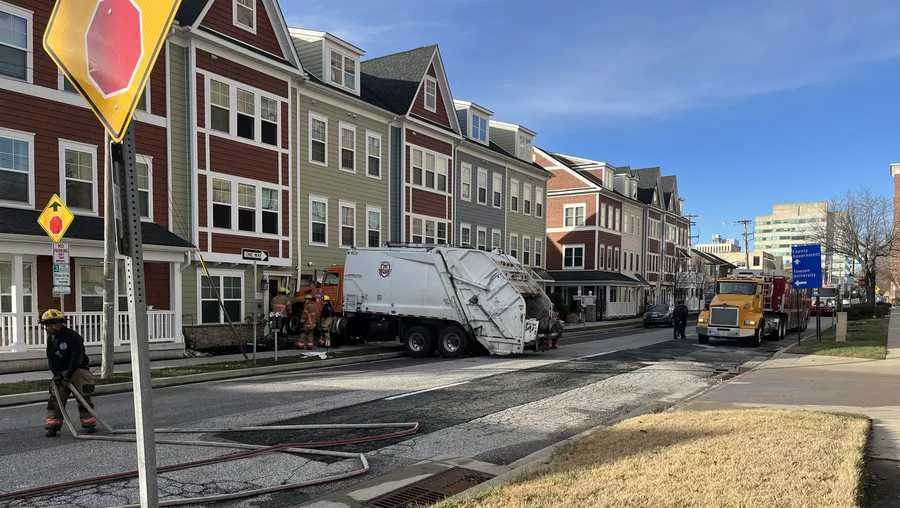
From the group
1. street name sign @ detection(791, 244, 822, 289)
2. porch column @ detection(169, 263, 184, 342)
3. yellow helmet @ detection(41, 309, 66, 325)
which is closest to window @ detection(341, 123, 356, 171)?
porch column @ detection(169, 263, 184, 342)

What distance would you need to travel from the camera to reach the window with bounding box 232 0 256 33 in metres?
20.4

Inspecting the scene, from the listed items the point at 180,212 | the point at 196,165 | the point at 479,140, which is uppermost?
the point at 479,140

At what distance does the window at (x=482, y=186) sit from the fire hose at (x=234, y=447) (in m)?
26.5

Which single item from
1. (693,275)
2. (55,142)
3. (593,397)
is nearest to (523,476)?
(593,397)

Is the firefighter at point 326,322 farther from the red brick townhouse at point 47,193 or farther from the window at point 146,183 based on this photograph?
the window at point 146,183

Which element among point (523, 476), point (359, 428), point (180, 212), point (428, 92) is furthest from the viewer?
point (428, 92)

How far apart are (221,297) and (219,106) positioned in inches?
247

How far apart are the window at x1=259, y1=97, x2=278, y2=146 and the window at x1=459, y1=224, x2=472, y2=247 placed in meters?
13.2

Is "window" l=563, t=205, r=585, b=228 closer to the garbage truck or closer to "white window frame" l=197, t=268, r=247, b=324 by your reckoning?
the garbage truck

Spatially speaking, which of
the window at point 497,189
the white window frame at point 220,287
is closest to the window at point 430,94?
the window at point 497,189

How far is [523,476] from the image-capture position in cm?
562

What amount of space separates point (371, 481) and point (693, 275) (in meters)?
66.1

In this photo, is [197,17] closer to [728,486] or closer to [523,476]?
[523,476]

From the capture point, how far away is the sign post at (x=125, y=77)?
8.08 ft
